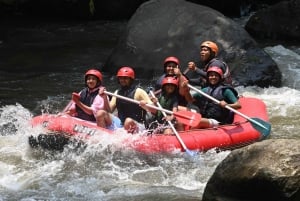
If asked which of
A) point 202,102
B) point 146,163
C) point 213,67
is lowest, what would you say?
point 146,163

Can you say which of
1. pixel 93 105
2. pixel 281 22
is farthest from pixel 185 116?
pixel 281 22

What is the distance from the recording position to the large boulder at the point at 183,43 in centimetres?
944

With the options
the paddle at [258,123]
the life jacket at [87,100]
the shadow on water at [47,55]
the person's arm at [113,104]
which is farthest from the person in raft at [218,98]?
the shadow on water at [47,55]

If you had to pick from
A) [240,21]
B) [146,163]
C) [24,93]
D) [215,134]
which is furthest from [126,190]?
[240,21]

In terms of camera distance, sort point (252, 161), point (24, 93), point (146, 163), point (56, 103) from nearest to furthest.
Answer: point (252, 161)
point (146, 163)
point (56, 103)
point (24, 93)

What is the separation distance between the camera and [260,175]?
3.96 metres

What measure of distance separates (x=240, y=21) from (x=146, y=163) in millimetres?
10151

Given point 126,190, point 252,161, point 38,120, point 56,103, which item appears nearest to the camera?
point 252,161

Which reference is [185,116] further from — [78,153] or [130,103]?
[78,153]

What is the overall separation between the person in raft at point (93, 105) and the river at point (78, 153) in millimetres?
362

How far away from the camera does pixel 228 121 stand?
22.2 feet

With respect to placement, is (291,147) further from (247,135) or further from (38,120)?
(38,120)

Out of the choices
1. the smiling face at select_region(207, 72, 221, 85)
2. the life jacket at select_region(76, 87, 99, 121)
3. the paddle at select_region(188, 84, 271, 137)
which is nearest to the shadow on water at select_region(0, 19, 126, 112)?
the life jacket at select_region(76, 87, 99, 121)

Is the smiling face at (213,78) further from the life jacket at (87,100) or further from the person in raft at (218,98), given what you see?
the life jacket at (87,100)
